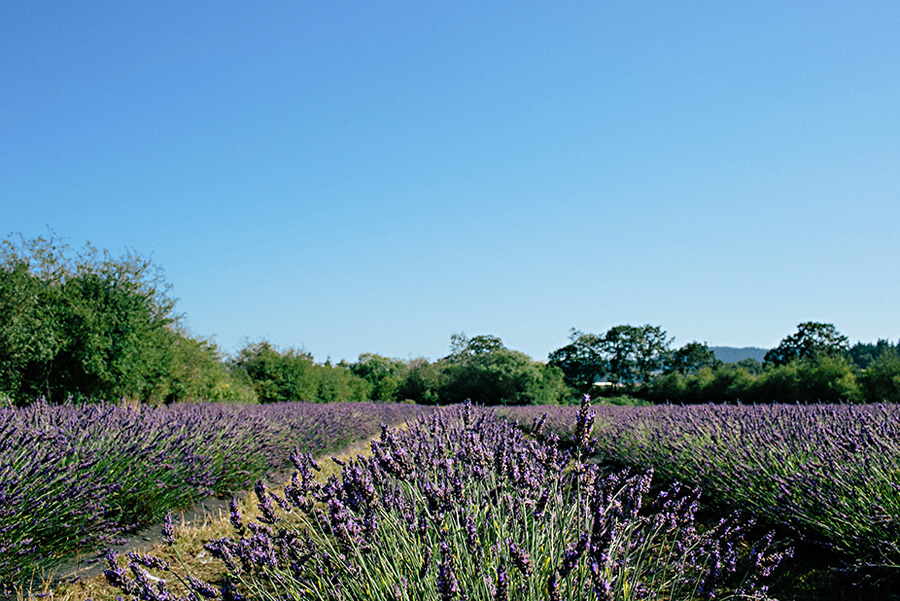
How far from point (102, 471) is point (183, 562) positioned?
201cm

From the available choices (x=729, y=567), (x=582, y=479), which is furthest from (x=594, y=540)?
(x=582, y=479)

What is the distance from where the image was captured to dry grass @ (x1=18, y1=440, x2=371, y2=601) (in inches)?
112

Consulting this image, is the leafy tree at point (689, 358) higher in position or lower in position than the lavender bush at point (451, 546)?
higher

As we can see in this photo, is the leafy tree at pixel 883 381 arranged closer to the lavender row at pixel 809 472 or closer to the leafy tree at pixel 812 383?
the leafy tree at pixel 812 383

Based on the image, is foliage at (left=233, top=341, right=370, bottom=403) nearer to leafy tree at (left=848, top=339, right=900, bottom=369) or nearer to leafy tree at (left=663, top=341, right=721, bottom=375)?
leafy tree at (left=663, top=341, right=721, bottom=375)

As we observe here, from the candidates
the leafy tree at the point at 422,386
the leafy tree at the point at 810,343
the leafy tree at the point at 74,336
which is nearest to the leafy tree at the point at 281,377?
the leafy tree at the point at 74,336

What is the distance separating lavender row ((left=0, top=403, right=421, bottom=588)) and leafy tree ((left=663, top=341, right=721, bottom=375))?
140ft

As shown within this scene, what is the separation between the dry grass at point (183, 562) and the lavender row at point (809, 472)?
2967 millimetres

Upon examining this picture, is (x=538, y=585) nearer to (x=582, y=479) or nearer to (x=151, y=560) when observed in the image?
(x=582, y=479)

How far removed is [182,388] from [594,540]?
44.7 ft

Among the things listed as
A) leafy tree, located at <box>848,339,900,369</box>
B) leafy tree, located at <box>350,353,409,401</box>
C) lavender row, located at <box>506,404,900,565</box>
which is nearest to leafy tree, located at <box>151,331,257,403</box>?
lavender row, located at <box>506,404,900,565</box>

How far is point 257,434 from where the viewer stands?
6.00m

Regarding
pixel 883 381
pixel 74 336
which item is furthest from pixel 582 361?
pixel 74 336

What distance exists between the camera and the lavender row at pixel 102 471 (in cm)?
296
